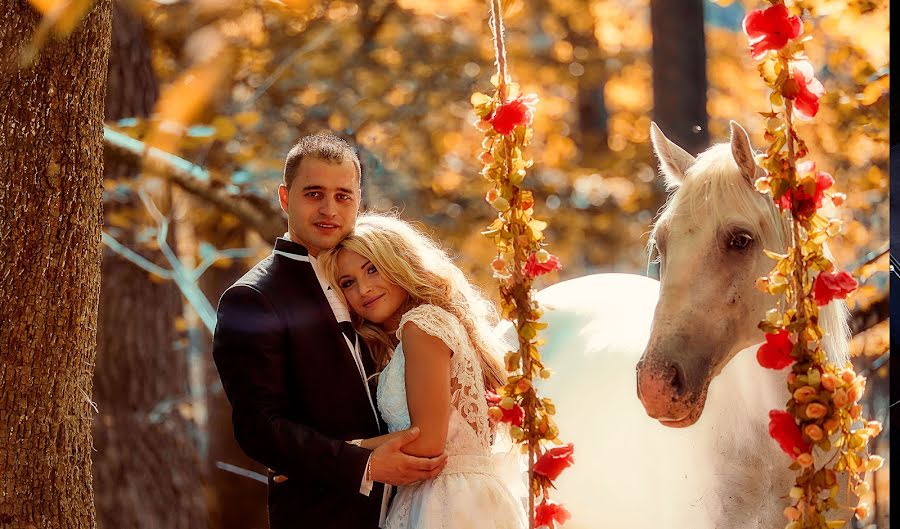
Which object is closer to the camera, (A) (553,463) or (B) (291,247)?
(A) (553,463)

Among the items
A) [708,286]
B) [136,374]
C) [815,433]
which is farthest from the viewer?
[136,374]

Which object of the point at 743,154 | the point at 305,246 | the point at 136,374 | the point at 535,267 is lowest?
the point at 136,374

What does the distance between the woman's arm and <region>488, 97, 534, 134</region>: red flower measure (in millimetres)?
494

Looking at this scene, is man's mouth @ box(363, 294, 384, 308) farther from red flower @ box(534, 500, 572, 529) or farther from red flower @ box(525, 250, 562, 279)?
red flower @ box(534, 500, 572, 529)

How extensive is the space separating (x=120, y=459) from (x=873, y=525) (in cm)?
A: 403

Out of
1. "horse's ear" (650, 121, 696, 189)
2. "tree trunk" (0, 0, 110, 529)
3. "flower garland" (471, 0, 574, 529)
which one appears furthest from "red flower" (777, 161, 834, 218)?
"tree trunk" (0, 0, 110, 529)

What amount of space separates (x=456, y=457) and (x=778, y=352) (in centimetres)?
82

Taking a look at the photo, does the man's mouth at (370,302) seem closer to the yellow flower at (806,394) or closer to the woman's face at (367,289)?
the woman's face at (367,289)

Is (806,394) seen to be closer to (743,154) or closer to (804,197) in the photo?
(804,197)

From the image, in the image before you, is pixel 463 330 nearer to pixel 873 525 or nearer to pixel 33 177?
pixel 33 177

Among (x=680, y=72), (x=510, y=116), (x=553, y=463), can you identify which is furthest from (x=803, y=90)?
(x=680, y=72)

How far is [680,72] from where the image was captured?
5.93m

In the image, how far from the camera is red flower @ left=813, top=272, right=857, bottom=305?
1666 mm

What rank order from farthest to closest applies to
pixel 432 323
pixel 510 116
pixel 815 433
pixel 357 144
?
pixel 357 144, pixel 432 323, pixel 510 116, pixel 815 433
